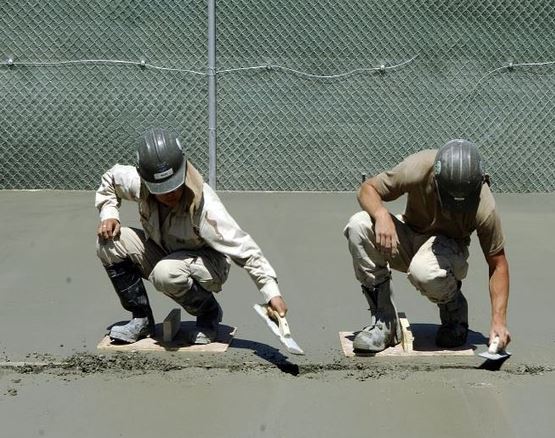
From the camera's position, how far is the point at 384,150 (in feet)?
29.5

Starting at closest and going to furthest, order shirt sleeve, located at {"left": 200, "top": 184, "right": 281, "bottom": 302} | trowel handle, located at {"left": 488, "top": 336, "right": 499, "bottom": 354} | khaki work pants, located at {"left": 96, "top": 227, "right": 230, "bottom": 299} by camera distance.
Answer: trowel handle, located at {"left": 488, "top": 336, "right": 499, "bottom": 354} → shirt sleeve, located at {"left": 200, "top": 184, "right": 281, "bottom": 302} → khaki work pants, located at {"left": 96, "top": 227, "right": 230, "bottom": 299}

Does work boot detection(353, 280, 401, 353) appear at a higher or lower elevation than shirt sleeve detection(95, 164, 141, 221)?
lower

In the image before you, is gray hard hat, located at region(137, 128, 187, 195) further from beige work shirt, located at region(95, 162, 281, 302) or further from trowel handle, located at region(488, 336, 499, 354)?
trowel handle, located at region(488, 336, 499, 354)

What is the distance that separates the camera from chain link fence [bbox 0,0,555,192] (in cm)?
884

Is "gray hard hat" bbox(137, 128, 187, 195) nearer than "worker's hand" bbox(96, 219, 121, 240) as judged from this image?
Yes

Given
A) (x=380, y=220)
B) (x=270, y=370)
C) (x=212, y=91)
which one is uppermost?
(x=212, y=91)

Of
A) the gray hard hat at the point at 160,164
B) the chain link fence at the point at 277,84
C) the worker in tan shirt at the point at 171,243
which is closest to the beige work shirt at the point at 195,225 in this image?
the worker in tan shirt at the point at 171,243

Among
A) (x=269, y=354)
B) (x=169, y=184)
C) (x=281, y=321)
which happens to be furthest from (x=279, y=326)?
(x=169, y=184)

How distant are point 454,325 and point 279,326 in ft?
3.38

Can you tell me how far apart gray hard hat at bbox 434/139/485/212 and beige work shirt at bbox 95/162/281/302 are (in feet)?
3.04

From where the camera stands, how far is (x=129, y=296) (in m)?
4.82

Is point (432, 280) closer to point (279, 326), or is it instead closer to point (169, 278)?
point (279, 326)

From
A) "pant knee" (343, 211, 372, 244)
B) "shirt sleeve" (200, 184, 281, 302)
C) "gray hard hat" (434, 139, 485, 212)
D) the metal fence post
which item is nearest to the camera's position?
"gray hard hat" (434, 139, 485, 212)

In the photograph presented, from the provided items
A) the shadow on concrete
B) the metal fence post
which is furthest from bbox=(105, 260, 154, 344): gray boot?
the metal fence post
